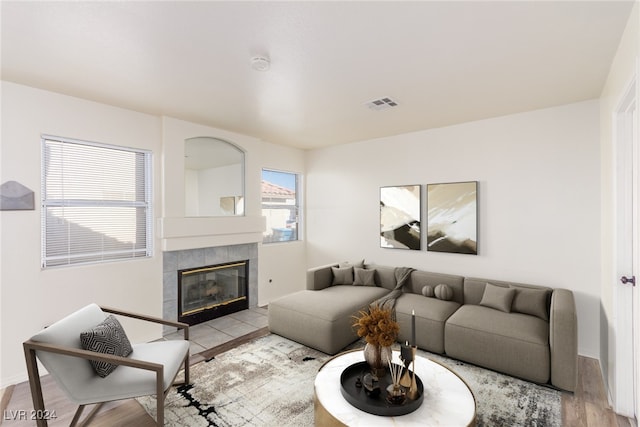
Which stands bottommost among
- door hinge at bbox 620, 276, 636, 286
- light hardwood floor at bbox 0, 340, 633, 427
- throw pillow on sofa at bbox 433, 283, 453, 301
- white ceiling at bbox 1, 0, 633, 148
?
light hardwood floor at bbox 0, 340, 633, 427

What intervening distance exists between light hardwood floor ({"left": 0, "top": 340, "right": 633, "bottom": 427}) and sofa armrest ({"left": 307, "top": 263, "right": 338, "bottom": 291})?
230 cm

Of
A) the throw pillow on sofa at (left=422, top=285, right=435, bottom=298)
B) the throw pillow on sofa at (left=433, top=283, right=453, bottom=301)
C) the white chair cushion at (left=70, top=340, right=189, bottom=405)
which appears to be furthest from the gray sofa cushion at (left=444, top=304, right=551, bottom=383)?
the white chair cushion at (left=70, top=340, right=189, bottom=405)

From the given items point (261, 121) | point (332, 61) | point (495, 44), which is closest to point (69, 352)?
point (332, 61)

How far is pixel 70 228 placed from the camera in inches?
122

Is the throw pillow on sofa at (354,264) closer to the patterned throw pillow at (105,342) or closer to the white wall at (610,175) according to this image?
the white wall at (610,175)

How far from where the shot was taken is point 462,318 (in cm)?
306

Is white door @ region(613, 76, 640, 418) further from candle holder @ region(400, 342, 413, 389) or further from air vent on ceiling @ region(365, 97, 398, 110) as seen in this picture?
air vent on ceiling @ region(365, 97, 398, 110)

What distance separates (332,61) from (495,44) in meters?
1.12

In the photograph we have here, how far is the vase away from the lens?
2.06 meters

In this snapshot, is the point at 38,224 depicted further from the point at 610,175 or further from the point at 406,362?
the point at 610,175

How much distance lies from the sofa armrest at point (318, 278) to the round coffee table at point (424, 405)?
1.95 m

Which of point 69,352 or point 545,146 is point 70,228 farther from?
point 545,146

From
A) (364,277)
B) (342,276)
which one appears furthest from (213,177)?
(364,277)

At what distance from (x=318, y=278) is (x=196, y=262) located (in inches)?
65.8
